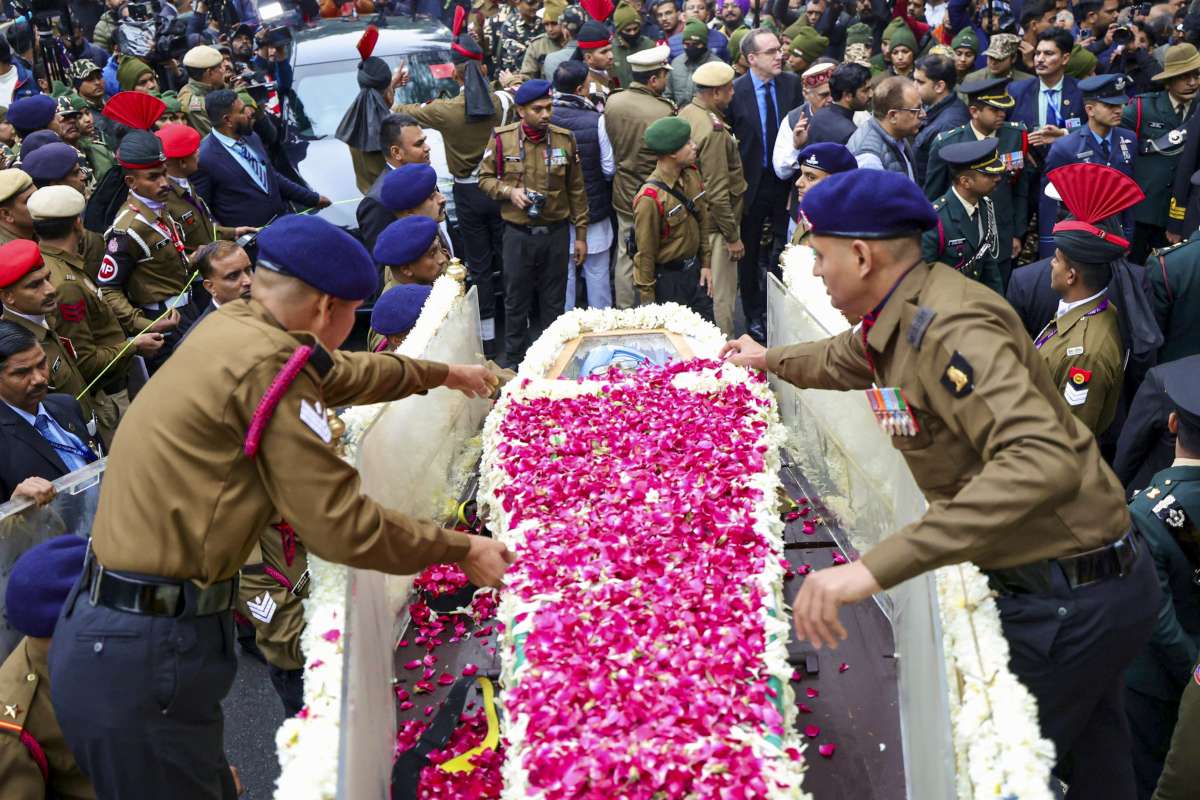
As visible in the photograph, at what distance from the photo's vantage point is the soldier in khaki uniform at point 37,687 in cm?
322

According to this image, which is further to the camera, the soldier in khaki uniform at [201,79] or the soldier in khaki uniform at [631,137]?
the soldier in khaki uniform at [201,79]

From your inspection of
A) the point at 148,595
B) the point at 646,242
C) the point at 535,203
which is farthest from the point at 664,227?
the point at 148,595

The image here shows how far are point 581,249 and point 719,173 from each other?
1.25 m

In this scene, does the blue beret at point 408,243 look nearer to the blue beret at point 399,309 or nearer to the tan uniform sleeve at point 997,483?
the blue beret at point 399,309

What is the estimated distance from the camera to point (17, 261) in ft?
17.2

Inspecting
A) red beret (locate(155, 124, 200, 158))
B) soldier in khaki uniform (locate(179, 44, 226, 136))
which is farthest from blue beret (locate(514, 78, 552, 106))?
soldier in khaki uniform (locate(179, 44, 226, 136))

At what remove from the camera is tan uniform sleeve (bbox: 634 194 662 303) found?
7547 mm

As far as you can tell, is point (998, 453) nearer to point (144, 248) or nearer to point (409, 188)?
point (409, 188)

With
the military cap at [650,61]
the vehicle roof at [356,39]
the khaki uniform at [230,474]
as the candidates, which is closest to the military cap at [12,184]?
the khaki uniform at [230,474]

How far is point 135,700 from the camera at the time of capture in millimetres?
3133

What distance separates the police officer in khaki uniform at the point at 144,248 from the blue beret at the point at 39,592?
3.39 m

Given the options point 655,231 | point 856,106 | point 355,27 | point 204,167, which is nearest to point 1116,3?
point 856,106

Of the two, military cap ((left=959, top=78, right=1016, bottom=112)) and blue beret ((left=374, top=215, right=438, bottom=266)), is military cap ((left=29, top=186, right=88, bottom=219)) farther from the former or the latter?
military cap ((left=959, top=78, right=1016, bottom=112))

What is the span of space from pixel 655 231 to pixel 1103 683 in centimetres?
488
